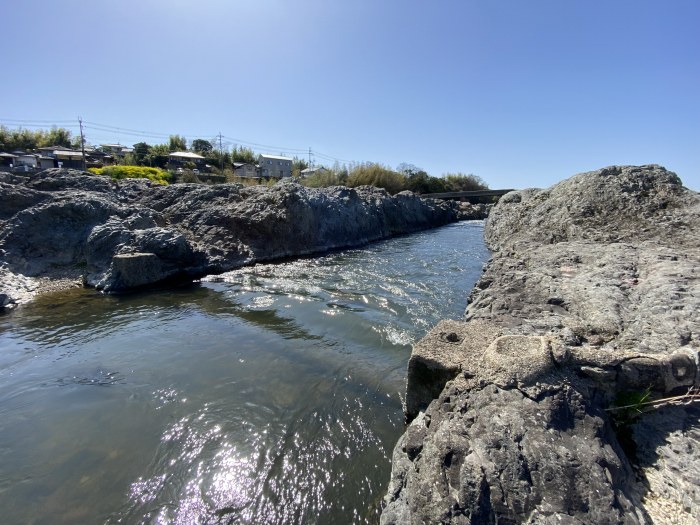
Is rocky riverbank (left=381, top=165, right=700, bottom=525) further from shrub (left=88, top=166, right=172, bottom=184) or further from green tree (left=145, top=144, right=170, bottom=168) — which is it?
green tree (left=145, top=144, right=170, bottom=168)

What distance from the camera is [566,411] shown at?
221 cm

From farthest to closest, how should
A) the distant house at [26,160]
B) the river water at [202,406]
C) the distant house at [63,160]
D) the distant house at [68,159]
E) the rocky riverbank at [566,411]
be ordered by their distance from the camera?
the distant house at [68,159] → the distant house at [63,160] → the distant house at [26,160] → the river water at [202,406] → the rocky riverbank at [566,411]

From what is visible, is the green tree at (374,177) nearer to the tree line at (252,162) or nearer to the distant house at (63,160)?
the tree line at (252,162)

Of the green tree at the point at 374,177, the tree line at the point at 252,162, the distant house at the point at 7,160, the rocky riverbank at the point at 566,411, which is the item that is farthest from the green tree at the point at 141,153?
the rocky riverbank at the point at 566,411

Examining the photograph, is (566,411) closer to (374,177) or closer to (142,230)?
(142,230)

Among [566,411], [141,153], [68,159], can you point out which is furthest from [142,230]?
[141,153]

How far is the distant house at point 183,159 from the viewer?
44.8 meters

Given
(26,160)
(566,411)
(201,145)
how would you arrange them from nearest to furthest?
(566,411) < (26,160) < (201,145)

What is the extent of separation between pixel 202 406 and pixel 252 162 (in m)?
56.6

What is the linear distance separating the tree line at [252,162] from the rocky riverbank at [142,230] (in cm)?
1435

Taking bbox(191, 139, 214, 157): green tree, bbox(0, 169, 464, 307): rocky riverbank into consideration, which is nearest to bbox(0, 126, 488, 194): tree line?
bbox(191, 139, 214, 157): green tree

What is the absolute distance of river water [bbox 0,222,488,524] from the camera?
2.99 metres

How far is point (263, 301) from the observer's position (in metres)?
8.13

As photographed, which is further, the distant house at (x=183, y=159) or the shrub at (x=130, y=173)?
the distant house at (x=183, y=159)
